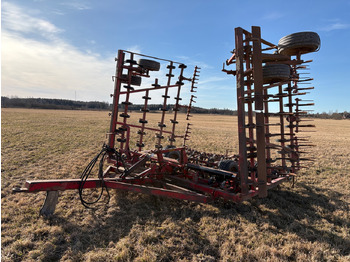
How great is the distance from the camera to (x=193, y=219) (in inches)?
169

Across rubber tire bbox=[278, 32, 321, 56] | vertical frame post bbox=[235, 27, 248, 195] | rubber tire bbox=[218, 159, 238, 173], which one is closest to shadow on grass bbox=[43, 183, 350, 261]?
vertical frame post bbox=[235, 27, 248, 195]

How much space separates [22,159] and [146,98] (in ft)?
18.0

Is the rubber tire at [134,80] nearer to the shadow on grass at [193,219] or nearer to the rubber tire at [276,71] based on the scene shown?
the shadow on grass at [193,219]

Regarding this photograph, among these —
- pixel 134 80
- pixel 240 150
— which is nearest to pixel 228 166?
pixel 240 150

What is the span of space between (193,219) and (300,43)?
426cm

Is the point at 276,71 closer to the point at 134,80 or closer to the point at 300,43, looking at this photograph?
the point at 300,43

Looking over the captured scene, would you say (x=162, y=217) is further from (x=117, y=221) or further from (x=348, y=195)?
(x=348, y=195)

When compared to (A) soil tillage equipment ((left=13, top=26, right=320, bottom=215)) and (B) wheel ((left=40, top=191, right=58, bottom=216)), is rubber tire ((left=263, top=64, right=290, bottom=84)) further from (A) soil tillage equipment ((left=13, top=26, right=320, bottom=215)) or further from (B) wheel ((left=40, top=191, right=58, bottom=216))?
(B) wheel ((left=40, top=191, right=58, bottom=216))

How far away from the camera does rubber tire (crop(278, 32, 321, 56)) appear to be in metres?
4.67

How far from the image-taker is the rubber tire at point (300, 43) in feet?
15.3

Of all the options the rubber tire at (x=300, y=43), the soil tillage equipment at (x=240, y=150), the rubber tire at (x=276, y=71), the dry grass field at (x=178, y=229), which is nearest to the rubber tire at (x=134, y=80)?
the soil tillage equipment at (x=240, y=150)

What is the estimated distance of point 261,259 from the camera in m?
3.16

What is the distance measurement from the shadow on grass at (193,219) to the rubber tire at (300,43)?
3.47 meters

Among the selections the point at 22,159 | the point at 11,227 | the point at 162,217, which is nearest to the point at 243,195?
the point at 162,217
